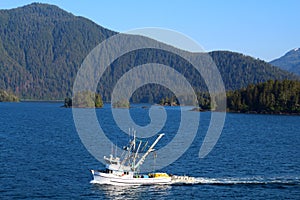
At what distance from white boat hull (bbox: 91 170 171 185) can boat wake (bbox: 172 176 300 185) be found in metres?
3.43

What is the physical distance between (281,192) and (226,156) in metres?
38.0

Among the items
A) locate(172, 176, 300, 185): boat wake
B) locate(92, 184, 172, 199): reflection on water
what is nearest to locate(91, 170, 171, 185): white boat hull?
locate(92, 184, 172, 199): reflection on water

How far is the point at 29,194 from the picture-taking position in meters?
74.4

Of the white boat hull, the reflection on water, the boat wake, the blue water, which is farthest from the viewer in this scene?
the boat wake

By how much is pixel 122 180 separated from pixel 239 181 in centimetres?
2159

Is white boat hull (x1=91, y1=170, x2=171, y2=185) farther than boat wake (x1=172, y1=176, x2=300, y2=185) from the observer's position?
No

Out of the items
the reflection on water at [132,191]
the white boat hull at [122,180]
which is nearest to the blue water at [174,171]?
the reflection on water at [132,191]

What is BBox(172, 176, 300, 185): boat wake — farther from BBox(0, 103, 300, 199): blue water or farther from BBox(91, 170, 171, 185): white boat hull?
BBox(91, 170, 171, 185): white boat hull

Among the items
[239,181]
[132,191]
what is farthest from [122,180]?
[239,181]

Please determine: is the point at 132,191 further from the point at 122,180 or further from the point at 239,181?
the point at 239,181

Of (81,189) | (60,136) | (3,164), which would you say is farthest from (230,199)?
(60,136)

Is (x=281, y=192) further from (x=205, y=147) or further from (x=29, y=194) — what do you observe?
(x=205, y=147)

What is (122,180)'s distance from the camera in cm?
8194

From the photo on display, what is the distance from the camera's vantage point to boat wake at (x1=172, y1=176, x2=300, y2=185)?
84131 millimetres
